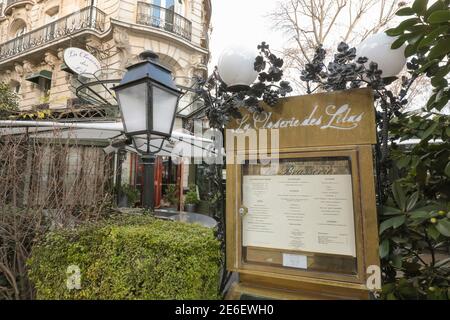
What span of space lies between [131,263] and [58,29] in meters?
14.5

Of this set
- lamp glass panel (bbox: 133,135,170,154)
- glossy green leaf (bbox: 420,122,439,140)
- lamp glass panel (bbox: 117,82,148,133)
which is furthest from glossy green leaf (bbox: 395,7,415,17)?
lamp glass panel (bbox: 133,135,170,154)

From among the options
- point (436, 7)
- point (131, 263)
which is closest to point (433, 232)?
point (436, 7)

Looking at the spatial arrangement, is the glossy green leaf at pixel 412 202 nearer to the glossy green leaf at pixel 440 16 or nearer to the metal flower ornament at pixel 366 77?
the metal flower ornament at pixel 366 77

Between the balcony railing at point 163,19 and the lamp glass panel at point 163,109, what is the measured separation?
34.7 ft

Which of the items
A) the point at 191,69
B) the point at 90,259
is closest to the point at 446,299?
the point at 90,259

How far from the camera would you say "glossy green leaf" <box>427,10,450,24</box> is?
1479 mm

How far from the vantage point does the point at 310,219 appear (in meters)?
1.89

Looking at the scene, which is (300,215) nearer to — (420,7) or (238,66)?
(238,66)

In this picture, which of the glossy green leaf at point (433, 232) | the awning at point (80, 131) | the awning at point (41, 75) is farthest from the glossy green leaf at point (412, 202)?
the awning at point (41, 75)

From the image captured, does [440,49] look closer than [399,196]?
Yes

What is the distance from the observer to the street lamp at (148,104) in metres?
2.45

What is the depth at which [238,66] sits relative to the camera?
6.76 feet

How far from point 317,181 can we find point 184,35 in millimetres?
12536
